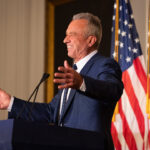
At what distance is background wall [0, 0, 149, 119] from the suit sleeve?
11.4 feet

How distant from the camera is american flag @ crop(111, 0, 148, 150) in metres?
4.02

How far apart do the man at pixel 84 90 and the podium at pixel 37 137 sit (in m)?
0.23

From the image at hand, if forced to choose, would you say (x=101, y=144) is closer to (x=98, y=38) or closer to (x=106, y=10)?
(x=98, y=38)

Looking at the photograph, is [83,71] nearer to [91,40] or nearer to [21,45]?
[91,40]

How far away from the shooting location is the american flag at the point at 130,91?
4.02 meters

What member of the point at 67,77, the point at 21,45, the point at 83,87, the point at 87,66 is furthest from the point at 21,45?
the point at 67,77

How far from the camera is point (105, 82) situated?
1.77 m

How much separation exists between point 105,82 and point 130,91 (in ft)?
7.86

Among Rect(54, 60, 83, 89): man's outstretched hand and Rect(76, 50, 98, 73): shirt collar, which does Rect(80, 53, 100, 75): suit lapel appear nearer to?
Rect(76, 50, 98, 73): shirt collar

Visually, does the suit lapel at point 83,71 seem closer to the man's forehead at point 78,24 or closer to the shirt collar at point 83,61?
the shirt collar at point 83,61

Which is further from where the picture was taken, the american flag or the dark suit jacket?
the american flag

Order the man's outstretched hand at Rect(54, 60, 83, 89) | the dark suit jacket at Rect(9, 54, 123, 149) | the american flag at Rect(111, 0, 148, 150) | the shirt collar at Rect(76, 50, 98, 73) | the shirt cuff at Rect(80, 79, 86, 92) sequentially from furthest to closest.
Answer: the american flag at Rect(111, 0, 148, 150) < the shirt collar at Rect(76, 50, 98, 73) < the dark suit jacket at Rect(9, 54, 123, 149) < the shirt cuff at Rect(80, 79, 86, 92) < the man's outstretched hand at Rect(54, 60, 83, 89)

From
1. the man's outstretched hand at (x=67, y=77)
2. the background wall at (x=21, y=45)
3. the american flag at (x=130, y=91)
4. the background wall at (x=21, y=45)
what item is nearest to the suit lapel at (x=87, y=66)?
the man's outstretched hand at (x=67, y=77)

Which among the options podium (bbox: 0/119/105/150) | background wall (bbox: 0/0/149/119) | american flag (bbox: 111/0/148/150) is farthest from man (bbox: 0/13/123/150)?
background wall (bbox: 0/0/149/119)
